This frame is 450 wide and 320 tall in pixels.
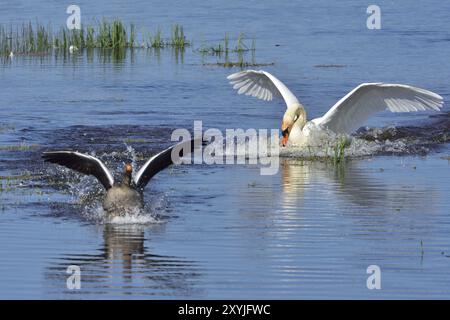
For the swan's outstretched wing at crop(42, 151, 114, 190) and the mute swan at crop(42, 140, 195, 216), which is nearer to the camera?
the mute swan at crop(42, 140, 195, 216)

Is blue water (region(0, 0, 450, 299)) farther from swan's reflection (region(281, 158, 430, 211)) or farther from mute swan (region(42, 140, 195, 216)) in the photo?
mute swan (region(42, 140, 195, 216))

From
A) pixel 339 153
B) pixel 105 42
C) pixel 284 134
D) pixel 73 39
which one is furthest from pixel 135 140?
pixel 105 42

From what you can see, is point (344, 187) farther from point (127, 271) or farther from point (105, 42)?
point (105, 42)

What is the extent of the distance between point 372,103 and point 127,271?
8566 mm

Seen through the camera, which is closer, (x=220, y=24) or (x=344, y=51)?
(x=344, y=51)

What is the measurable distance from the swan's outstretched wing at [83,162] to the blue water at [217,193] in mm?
453

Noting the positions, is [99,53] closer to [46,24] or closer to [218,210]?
[46,24]

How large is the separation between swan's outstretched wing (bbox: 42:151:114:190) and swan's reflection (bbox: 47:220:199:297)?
4.07 ft

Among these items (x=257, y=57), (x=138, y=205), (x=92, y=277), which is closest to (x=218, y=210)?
(x=138, y=205)

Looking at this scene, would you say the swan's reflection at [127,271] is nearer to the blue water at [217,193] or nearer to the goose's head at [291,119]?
the blue water at [217,193]

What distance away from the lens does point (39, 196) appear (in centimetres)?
1417

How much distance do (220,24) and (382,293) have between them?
24.0 meters

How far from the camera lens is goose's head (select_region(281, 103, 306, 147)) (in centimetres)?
1830

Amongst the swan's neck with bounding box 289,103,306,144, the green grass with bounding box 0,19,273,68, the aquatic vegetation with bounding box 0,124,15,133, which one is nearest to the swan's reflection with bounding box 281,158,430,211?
the swan's neck with bounding box 289,103,306,144
